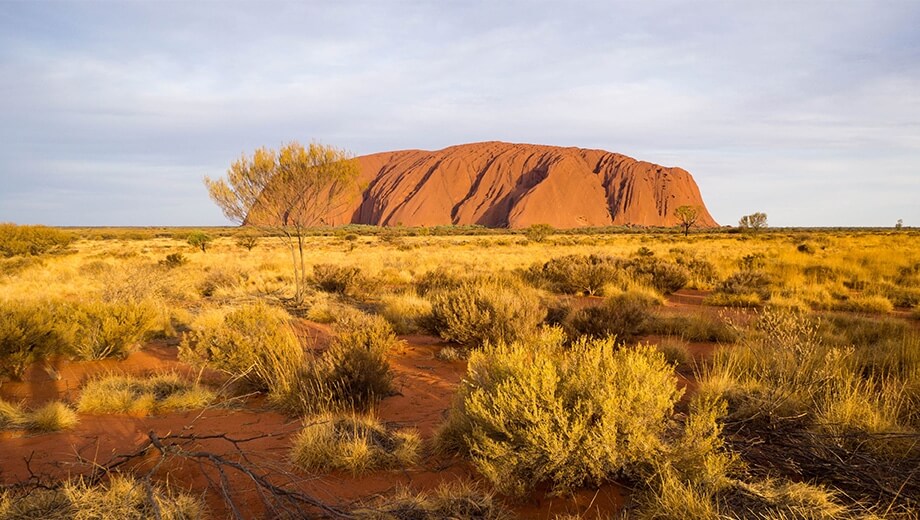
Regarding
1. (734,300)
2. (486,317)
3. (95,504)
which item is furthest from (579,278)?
(95,504)

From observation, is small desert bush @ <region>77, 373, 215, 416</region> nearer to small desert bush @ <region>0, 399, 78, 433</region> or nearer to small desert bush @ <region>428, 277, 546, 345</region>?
small desert bush @ <region>0, 399, 78, 433</region>

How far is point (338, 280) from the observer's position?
13.7m

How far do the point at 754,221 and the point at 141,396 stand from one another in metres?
68.1

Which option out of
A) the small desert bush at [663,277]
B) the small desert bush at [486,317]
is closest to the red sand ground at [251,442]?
the small desert bush at [486,317]

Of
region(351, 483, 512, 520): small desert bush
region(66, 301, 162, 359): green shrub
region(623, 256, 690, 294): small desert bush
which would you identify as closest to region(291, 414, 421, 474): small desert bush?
region(351, 483, 512, 520): small desert bush

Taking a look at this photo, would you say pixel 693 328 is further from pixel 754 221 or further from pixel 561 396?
pixel 754 221

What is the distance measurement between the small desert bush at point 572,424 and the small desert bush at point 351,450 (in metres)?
0.71

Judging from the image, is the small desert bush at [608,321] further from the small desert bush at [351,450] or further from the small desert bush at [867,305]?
the small desert bush at [867,305]

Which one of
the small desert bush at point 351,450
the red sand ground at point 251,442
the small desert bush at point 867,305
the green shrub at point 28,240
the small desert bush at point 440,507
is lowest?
the red sand ground at point 251,442

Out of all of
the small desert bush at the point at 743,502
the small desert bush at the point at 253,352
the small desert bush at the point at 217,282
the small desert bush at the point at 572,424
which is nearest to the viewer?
the small desert bush at the point at 743,502

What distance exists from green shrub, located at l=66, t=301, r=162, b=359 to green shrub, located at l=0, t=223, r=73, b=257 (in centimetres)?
2264

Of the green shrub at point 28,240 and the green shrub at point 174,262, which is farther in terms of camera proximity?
the green shrub at point 28,240

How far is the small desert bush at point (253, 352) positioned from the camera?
5562 millimetres

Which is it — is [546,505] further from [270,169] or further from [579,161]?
[579,161]
